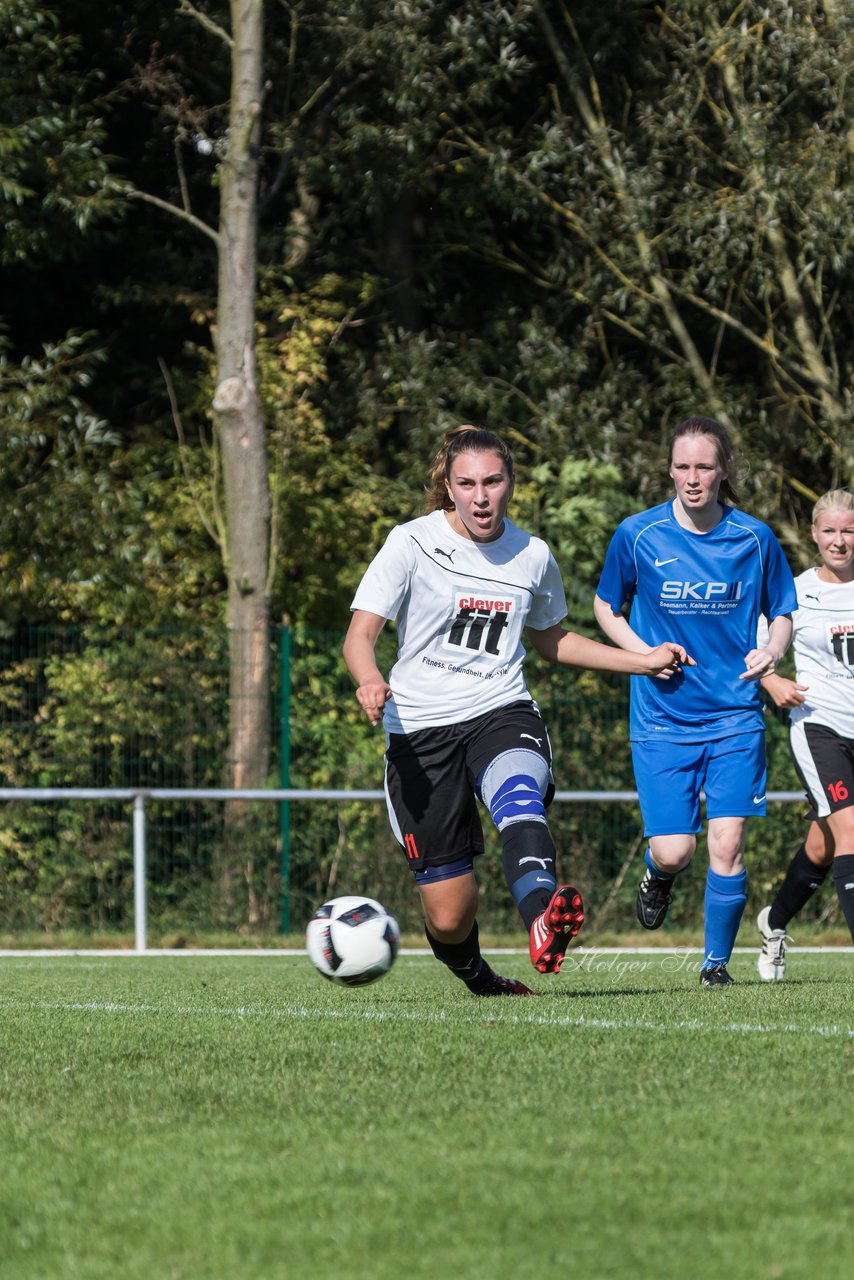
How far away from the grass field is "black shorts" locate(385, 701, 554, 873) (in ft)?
1.94

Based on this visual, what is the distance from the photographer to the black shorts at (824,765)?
780 cm

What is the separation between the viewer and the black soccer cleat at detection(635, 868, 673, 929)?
7605 mm

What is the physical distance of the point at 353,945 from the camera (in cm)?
589

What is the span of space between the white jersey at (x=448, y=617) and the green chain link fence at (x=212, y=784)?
7.24 m

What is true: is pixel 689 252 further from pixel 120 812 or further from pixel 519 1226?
pixel 519 1226

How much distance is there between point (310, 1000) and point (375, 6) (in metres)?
13.8

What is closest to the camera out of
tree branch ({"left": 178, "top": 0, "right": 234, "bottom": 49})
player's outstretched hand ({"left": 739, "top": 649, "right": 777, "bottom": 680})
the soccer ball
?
the soccer ball

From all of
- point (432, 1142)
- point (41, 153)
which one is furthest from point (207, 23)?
point (432, 1142)

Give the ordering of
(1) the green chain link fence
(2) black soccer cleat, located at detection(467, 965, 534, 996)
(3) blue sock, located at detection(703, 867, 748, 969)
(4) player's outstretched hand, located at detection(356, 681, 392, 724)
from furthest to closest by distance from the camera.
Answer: (1) the green chain link fence < (3) blue sock, located at detection(703, 867, 748, 969) < (2) black soccer cleat, located at detection(467, 965, 534, 996) < (4) player's outstretched hand, located at detection(356, 681, 392, 724)

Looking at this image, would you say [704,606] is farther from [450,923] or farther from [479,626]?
[450,923]

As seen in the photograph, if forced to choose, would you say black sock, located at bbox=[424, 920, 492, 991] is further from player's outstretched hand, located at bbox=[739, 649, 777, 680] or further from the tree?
the tree

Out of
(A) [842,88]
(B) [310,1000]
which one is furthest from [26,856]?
(A) [842,88]

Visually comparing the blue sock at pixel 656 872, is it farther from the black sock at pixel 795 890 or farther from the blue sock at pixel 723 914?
the black sock at pixel 795 890

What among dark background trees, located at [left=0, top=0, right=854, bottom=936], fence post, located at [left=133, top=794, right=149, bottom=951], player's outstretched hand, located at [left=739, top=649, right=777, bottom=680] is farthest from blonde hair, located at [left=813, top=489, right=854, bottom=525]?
dark background trees, located at [left=0, top=0, right=854, bottom=936]
